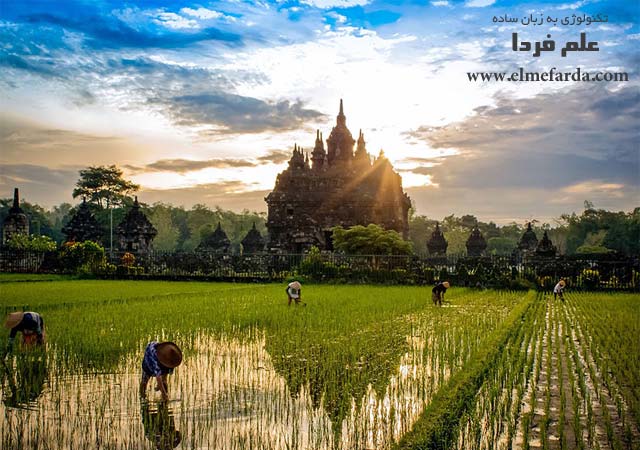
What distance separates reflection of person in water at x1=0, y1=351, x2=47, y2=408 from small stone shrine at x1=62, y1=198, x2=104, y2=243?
31.3 metres

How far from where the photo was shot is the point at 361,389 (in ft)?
22.6

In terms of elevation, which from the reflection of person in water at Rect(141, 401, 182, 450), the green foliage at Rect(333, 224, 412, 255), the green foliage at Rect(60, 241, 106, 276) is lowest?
the reflection of person in water at Rect(141, 401, 182, 450)

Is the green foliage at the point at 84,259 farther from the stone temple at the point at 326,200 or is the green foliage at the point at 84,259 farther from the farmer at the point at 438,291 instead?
the farmer at the point at 438,291

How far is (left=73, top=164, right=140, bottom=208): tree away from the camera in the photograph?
56375 mm

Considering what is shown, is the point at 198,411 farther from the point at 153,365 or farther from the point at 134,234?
the point at 134,234

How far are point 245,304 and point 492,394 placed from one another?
10149 mm

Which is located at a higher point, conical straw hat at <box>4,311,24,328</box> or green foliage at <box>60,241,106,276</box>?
green foliage at <box>60,241,106,276</box>

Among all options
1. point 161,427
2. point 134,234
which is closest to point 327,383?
point 161,427

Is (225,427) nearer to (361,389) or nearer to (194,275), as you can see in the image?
(361,389)

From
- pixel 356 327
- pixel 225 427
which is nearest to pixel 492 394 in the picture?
pixel 225 427

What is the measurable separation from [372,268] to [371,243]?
2.95 meters

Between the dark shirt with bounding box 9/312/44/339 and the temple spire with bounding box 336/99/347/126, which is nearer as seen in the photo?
the dark shirt with bounding box 9/312/44/339

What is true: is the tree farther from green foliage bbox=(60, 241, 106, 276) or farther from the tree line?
green foliage bbox=(60, 241, 106, 276)

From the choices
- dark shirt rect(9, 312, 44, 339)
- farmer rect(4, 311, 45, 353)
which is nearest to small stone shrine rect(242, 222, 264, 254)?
farmer rect(4, 311, 45, 353)
